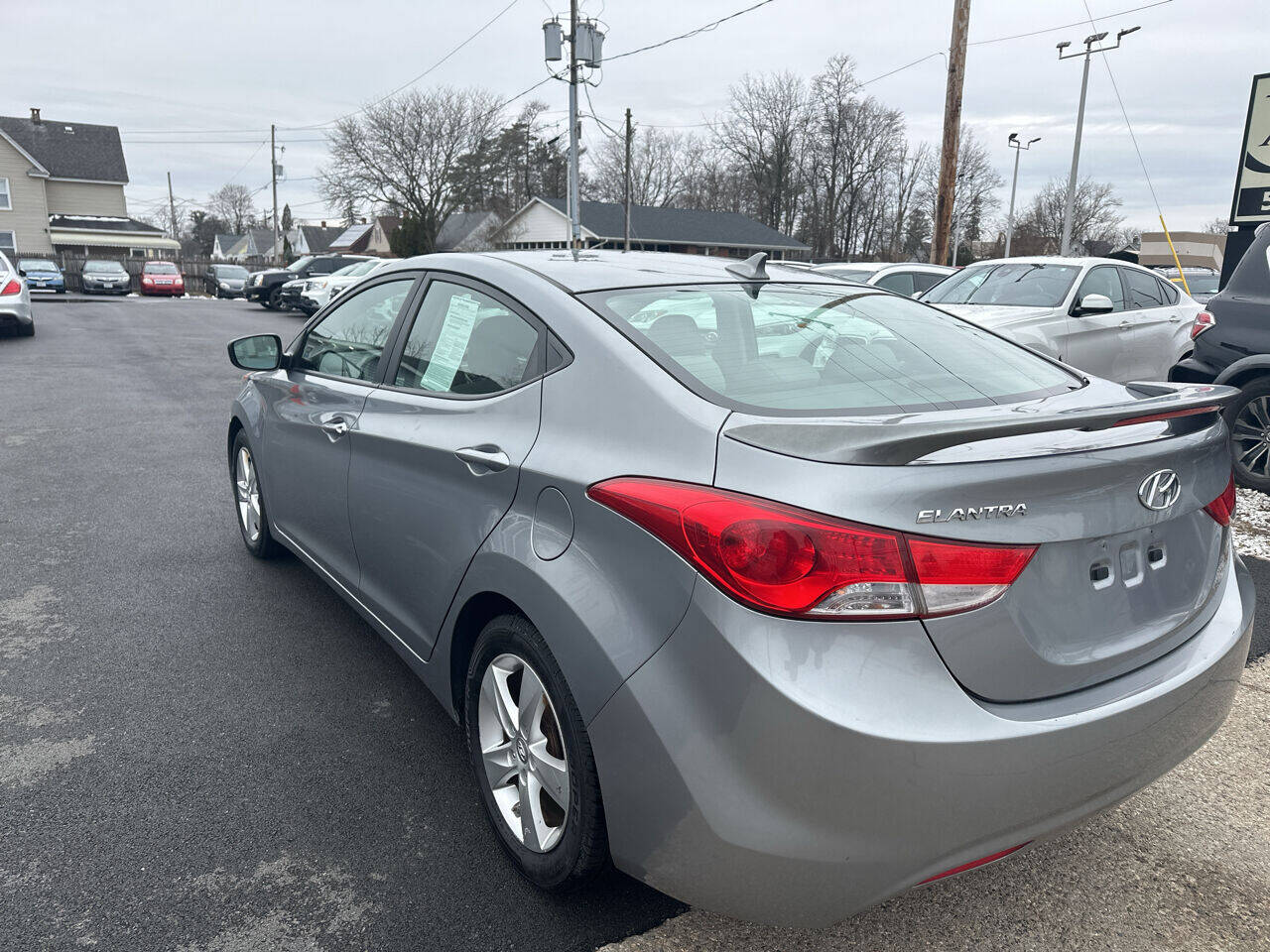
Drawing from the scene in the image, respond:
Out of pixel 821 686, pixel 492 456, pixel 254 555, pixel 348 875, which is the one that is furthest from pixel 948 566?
pixel 254 555

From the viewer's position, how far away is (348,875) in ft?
7.95

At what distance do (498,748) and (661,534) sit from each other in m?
0.98

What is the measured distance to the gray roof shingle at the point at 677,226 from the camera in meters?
51.9

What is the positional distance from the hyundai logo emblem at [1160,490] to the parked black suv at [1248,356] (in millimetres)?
5238

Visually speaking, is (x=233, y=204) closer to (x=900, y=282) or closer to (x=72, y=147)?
(x=72, y=147)

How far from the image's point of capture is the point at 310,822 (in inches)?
104

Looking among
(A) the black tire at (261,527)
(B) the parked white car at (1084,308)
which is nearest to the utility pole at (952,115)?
(B) the parked white car at (1084,308)

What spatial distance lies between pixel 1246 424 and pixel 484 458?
6.21 metres

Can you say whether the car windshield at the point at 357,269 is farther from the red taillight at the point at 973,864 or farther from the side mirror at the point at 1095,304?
the red taillight at the point at 973,864

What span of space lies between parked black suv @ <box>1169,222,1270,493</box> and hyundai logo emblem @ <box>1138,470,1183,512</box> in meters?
5.24

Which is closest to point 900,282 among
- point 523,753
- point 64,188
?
point 523,753

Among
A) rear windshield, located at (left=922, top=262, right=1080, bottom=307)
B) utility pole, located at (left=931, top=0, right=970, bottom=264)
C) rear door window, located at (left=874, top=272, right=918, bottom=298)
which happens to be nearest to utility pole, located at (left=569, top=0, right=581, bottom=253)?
utility pole, located at (left=931, top=0, right=970, bottom=264)

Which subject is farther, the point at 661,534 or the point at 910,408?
the point at 910,408

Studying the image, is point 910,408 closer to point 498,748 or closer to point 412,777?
point 498,748
